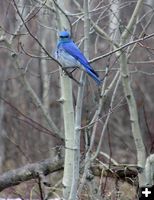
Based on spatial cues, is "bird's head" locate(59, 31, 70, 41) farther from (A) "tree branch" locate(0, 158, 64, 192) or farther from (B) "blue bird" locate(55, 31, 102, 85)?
(A) "tree branch" locate(0, 158, 64, 192)

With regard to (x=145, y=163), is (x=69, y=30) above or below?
above

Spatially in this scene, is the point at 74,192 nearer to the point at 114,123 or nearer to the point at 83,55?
the point at 83,55

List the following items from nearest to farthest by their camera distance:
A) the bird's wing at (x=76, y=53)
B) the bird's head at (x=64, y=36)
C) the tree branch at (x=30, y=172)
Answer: the bird's wing at (x=76, y=53) → the bird's head at (x=64, y=36) → the tree branch at (x=30, y=172)

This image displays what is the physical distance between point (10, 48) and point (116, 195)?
1.67 meters

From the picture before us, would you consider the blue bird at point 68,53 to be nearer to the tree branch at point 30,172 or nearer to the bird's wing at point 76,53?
the bird's wing at point 76,53

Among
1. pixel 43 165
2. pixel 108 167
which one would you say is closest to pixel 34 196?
pixel 43 165

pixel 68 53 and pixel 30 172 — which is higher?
pixel 68 53

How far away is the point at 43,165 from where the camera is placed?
641cm

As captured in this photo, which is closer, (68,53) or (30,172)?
(68,53)

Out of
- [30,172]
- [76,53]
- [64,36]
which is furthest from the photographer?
[30,172]

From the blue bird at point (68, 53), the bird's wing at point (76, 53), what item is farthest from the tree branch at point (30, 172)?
the bird's wing at point (76, 53)

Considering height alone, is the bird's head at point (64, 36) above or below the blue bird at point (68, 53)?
above

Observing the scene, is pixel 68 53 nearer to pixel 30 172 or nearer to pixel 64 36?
pixel 64 36

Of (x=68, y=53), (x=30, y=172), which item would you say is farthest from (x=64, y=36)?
(x=30, y=172)
